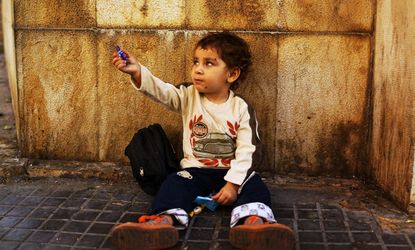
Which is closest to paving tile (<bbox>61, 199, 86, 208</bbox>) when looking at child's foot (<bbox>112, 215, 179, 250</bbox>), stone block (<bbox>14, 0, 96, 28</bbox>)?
child's foot (<bbox>112, 215, 179, 250</bbox>)

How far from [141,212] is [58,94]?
1.28 m

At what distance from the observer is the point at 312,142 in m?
4.17

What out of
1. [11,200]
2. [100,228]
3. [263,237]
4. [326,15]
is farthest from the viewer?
[326,15]

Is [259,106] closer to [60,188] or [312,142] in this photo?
[312,142]

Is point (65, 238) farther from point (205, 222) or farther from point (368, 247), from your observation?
point (368, 247)

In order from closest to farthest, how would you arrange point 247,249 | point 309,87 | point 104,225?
point 247,249 → point 104,225 → point 309,87

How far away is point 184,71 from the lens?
4172 millimetres

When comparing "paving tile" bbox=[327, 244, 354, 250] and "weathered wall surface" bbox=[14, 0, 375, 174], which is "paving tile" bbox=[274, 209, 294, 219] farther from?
"weathered wall surface" bbox=[14, 0, 375, 174]

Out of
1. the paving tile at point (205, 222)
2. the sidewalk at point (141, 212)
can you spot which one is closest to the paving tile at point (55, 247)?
the sidewalk at point (141, 212)

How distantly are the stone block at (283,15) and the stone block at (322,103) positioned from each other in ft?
0.30

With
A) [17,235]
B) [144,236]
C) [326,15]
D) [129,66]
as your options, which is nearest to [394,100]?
[326,15]

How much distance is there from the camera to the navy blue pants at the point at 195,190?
347cm

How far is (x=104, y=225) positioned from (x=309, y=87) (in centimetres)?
177

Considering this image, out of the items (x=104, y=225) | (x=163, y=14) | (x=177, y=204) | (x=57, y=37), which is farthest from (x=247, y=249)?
(x=57, y=37)
